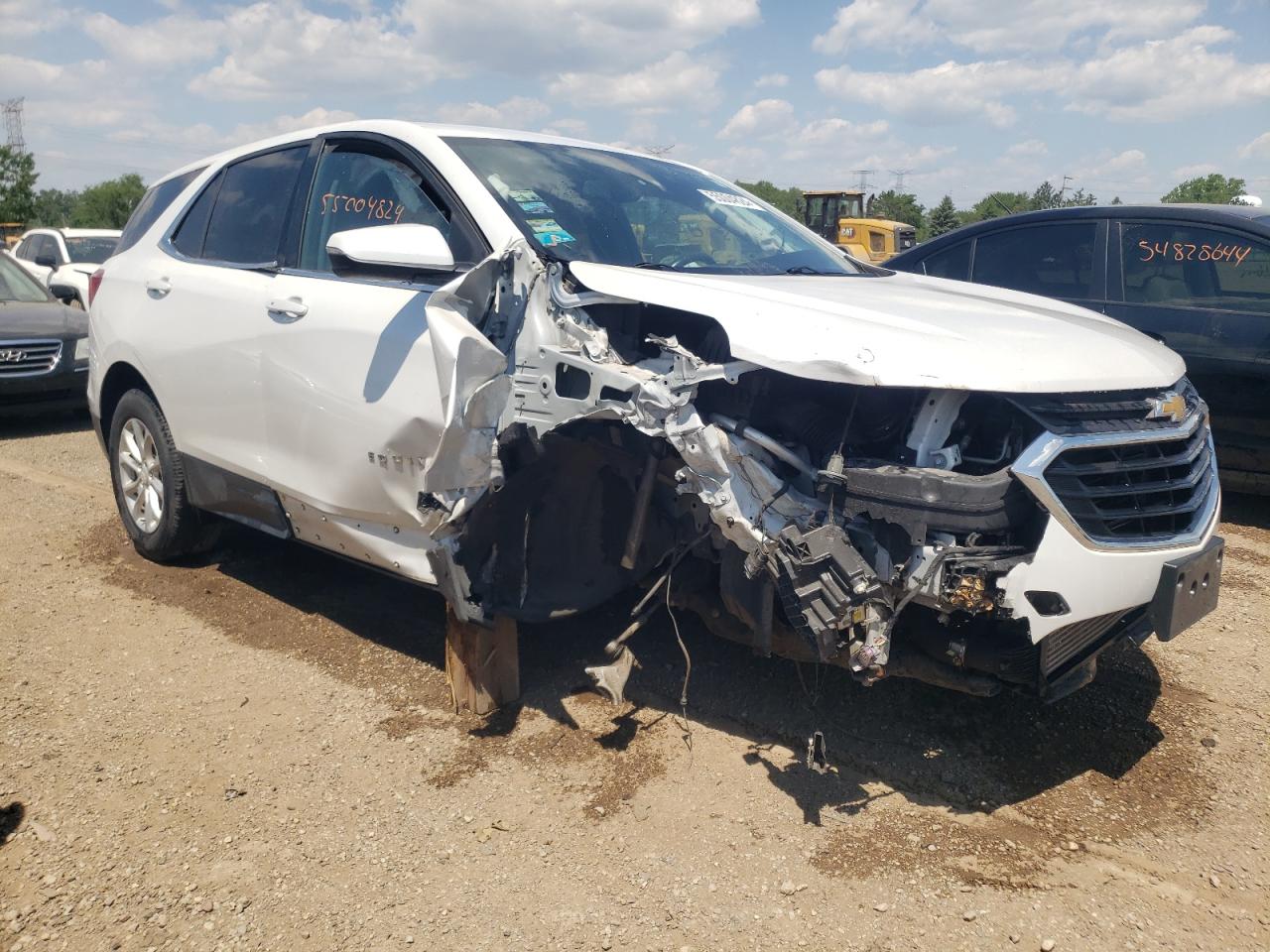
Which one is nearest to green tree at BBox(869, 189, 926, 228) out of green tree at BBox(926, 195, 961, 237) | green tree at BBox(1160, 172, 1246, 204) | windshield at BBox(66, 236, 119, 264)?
green tree at BBox(926, 195, 961, 237)

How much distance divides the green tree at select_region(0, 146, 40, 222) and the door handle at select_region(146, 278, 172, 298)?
4853 cm

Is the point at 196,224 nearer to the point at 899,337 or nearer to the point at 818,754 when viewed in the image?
the point at 899,337

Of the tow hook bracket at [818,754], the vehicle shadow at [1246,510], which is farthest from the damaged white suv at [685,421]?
the vehicle shadow at [1246,510]

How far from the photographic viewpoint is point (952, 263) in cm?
668

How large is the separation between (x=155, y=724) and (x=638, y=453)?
1.98 m

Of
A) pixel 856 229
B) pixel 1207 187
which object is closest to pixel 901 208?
pixel 1207 187

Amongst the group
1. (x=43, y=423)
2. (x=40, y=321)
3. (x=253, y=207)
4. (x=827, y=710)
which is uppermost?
(x=253, y=207)

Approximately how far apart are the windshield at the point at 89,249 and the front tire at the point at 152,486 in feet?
30.9

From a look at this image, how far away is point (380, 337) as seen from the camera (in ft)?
11.2

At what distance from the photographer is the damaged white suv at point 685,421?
268 cm

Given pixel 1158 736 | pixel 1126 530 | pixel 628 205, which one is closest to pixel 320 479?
pixel 628 205

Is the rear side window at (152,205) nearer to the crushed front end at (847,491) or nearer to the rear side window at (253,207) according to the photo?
the rear side window at (253,207)

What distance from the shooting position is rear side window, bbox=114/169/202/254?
16.5 feet

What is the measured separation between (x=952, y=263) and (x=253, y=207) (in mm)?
4408
